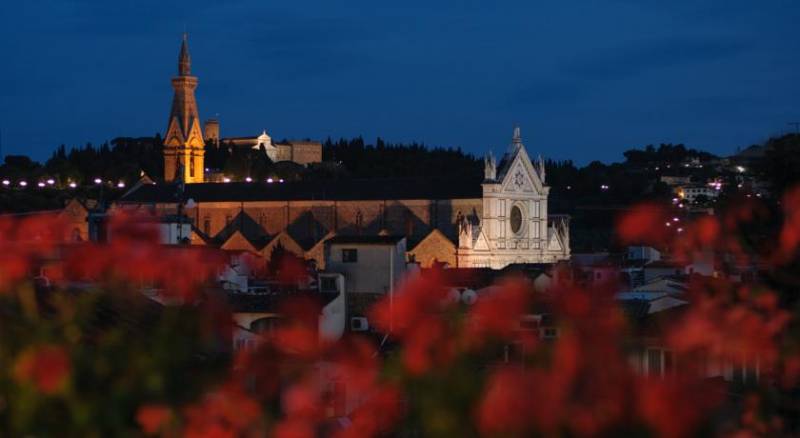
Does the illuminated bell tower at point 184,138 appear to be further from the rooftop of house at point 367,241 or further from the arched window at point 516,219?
the rooftop of house at point 367,241

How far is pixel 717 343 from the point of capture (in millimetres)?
12359

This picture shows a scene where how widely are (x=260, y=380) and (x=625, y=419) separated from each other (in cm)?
675

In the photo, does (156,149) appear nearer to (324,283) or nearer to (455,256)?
(455,256)

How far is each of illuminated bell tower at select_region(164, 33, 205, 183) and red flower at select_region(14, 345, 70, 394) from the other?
103 metres

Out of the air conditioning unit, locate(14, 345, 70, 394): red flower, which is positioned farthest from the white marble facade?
locate(14, 345, 70, 394): red flower

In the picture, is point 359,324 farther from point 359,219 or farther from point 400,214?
point 359,219

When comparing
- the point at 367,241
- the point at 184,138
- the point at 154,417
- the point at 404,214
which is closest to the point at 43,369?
the point at 154,417

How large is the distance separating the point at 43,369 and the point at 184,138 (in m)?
106

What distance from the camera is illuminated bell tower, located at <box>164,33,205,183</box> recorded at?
11362cm

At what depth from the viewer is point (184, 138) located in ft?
373

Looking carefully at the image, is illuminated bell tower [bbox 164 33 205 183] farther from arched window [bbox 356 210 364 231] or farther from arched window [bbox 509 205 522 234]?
arched window [bbox 509 205 522 234]

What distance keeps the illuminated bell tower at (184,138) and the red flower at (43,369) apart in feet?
338

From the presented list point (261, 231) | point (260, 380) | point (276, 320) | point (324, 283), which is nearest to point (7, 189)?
point (261, 231)

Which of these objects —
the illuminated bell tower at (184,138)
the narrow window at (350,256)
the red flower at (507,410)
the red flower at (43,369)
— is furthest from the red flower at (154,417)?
the illuminated bell tower at (184,138)
